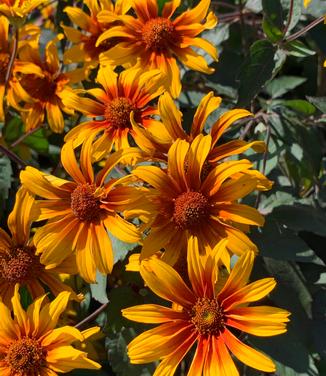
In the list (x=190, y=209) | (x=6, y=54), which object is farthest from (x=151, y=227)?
(x=6, y=54)

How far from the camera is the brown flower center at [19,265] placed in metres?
1.33

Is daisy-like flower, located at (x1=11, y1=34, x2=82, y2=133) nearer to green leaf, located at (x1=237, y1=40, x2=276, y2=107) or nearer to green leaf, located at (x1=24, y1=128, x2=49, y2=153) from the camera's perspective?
green leaf, located at (x1=24, y1=128, x2=49, y2=153)

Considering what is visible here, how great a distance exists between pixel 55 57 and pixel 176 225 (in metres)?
0.72

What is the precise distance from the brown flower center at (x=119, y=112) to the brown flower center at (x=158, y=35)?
15cm

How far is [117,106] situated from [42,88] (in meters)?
0.38

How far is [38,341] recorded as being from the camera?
1238 millimetres

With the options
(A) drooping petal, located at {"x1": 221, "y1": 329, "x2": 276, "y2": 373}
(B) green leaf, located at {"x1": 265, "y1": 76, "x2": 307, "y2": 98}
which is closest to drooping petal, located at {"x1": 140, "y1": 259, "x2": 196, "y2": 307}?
(A) drooping petal, located at {"x1": 221, "y1": 329, "x2": 276, "y2": 373}

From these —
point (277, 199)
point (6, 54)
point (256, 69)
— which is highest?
point (6, 54)

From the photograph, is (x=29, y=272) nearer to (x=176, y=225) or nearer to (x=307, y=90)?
(x=176, y=225)

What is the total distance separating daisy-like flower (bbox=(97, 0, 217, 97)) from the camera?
1.46 meters

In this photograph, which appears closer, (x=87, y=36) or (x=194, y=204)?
(x=194, y=204)

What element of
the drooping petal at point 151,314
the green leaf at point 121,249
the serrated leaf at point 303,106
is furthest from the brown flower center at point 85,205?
the serrated leaf at point 303,106

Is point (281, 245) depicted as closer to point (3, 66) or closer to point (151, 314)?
point (151, 314)

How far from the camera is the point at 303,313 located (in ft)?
4.66
